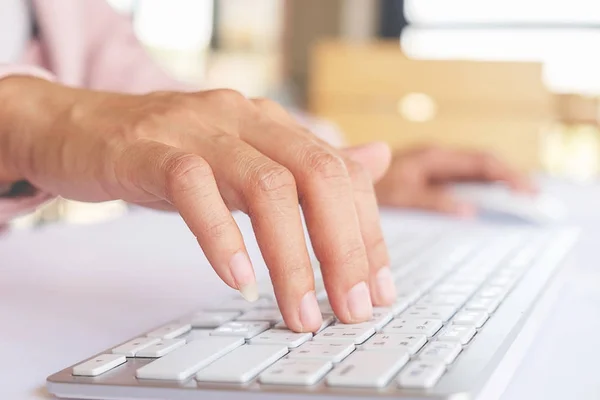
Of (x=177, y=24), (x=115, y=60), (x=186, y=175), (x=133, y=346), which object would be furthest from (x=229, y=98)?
(x=177, y=24)

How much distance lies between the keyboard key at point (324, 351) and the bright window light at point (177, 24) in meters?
2.69

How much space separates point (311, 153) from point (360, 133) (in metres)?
2.29

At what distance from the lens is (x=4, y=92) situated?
0.66 m

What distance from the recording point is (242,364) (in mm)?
384

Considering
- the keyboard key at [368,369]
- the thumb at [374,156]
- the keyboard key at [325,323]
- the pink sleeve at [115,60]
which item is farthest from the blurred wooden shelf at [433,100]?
the keyboard key at [368,369]

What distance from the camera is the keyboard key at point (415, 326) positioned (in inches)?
17.5

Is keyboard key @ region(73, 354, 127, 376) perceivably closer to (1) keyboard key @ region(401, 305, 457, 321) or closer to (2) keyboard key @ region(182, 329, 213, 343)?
(2) keyboard key @ region(182, 329, 213, 343)

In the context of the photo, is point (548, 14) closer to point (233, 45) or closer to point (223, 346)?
point (233, 45)

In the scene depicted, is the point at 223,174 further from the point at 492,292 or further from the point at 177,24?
the point at 177,24

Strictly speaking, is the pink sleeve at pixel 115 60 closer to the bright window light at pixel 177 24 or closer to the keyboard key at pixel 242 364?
the keyboard key at pixel 242 364

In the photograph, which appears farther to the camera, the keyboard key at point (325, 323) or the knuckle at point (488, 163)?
the knuckle at point (488, 163)

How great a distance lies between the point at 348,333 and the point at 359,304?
46 mm

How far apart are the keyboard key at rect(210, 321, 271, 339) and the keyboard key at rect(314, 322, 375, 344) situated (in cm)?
3

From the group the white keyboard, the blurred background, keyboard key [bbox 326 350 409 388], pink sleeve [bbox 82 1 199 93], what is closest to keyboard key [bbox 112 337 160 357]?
the white keyboard
